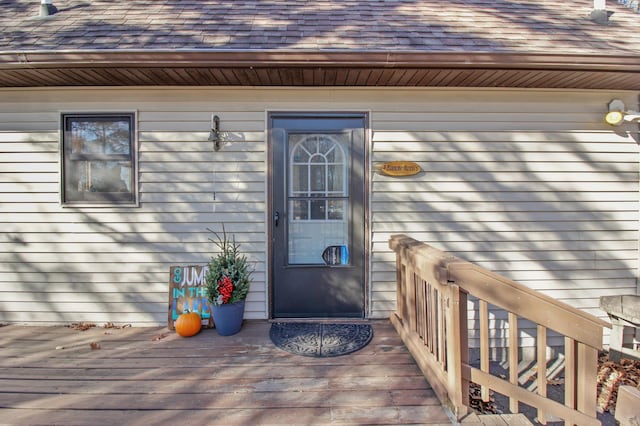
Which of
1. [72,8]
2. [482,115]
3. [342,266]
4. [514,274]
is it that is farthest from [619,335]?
[72,8]

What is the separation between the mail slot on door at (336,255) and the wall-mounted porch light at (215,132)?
4.85 feet

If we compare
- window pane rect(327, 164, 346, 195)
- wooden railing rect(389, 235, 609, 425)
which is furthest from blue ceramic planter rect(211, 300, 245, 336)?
wooden railing rect(389, 235, 609, 425)

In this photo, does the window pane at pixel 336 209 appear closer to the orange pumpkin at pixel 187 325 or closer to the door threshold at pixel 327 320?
the door threshold at pixel 327 320

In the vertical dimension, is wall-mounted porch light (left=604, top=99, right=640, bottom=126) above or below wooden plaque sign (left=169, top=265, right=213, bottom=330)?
above

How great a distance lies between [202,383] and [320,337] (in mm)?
1031

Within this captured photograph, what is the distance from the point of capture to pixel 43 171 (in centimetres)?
317

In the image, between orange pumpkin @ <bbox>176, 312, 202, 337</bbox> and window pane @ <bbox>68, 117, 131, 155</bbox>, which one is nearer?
orange pumpkin @ <bbox>176, 312, 202, 337</bbox>

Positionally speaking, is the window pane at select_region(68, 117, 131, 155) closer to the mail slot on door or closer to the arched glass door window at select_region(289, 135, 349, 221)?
the arched glass door window at select_region(289, 135, 349, 221)

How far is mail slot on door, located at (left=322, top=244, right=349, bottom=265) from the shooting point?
128 inches

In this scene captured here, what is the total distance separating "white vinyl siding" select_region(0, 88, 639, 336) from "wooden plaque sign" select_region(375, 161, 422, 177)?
6 centimetres

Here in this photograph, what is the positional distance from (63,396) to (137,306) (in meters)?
1.16

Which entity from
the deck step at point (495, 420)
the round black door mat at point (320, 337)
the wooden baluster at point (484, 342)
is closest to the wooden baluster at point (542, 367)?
the deck step at point (495, 420)

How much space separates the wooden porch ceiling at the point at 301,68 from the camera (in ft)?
8.73

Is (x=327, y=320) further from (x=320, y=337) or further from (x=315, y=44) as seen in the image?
(x=315, y=44)
